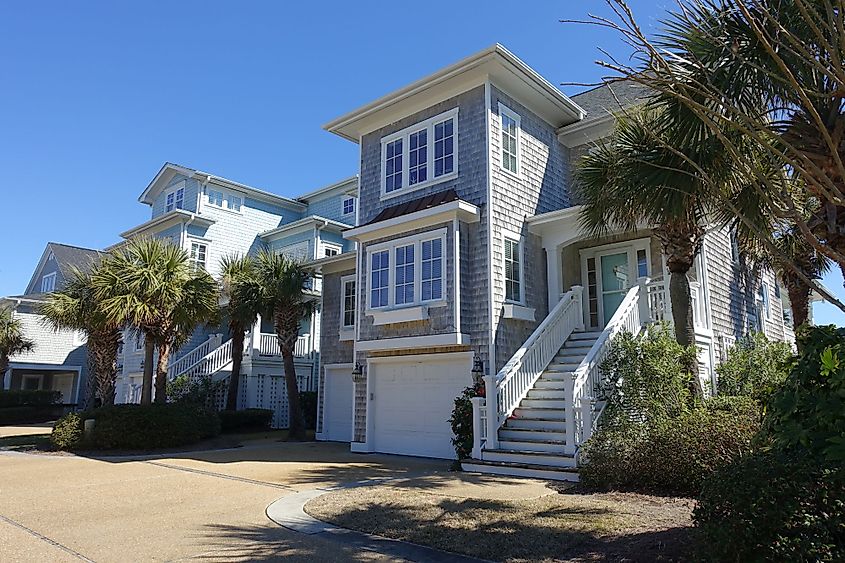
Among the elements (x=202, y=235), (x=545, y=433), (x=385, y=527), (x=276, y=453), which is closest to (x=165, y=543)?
(x=385, y=527)

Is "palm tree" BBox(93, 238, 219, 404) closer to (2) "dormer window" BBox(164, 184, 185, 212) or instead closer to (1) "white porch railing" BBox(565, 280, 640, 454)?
(2) "dormer window" BBox(164, 184, 185, 212)

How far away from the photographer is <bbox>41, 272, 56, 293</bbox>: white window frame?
37.0 metres

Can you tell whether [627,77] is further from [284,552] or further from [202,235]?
[202,235]

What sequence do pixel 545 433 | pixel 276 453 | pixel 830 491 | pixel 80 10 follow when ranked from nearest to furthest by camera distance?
pixel 830 491, pixel 545 433, pixel 80 10, pixel 276 453

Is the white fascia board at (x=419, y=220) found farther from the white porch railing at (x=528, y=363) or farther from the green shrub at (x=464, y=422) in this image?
the green shrub at (x=464, y=422)

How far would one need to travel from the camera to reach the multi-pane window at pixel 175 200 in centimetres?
2800

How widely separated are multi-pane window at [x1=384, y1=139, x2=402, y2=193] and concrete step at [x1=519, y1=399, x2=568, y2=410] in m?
6.79

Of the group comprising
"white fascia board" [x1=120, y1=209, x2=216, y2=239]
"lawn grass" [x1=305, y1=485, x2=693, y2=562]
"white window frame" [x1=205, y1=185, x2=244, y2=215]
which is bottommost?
"lawn grass" [x1=305, y1=485, x2=693, y2=562]

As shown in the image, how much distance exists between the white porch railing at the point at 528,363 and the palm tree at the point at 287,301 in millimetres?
8727

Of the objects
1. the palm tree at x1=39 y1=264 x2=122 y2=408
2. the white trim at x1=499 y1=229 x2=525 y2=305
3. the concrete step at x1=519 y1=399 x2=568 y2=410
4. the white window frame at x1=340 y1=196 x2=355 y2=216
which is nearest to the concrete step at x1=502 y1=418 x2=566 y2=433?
the concrete step at x1=519 y1=399 x2=568 y2=410

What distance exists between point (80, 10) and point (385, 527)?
12.9 metres

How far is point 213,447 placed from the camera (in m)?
16.6

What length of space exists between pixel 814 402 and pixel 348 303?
1544cm

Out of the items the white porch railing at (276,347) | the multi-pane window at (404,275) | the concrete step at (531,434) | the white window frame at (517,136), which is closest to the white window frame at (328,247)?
the white porch railing at (276,347)
